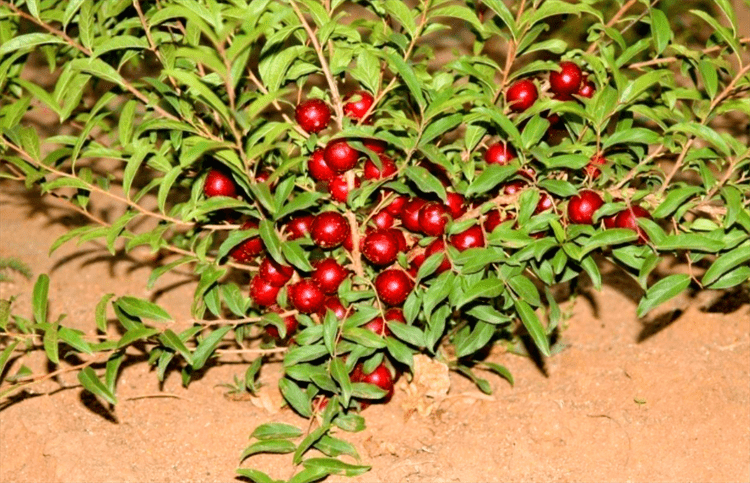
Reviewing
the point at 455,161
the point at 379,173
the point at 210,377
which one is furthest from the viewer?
the point at 210,377

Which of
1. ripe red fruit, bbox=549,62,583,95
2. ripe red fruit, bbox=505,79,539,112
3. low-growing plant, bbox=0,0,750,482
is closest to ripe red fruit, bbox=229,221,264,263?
low-growing plant, bbox=0,0,750,482

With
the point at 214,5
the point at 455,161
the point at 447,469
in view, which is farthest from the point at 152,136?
the point at 447,469

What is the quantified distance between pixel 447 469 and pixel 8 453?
1.28m

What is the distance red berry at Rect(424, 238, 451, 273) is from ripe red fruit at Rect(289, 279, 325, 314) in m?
0.32

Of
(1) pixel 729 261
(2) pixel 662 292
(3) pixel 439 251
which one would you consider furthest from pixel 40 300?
(1) pixel 729 261

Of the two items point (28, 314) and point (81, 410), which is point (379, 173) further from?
point (28, 314)

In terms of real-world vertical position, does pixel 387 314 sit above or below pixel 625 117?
below

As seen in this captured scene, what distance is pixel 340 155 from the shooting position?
2.40m

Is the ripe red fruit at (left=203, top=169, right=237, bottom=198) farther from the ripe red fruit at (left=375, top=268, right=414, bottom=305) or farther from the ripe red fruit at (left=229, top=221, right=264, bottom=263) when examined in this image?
the ripe red fruit at (left=375, top=268, right=414, bottom=305)

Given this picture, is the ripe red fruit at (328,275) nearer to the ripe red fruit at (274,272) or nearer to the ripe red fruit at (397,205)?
the ripe red fruit at (274,272)

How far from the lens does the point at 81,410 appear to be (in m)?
2.98

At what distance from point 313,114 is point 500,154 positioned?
1.73 ft

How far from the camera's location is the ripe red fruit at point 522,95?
2605mm

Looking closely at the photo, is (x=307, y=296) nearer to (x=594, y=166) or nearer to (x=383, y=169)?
(x=383, y=169)
